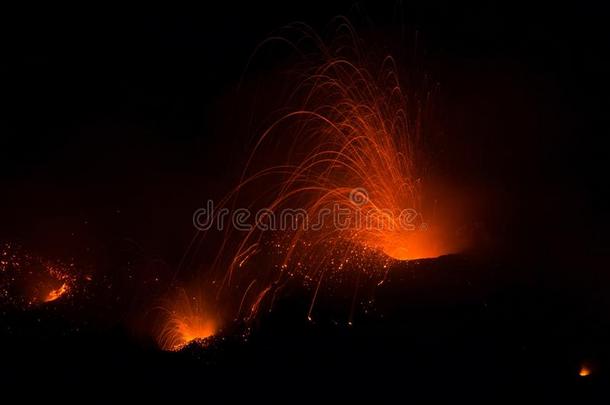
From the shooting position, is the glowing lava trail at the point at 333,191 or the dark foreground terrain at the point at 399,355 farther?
the glowing lava trail at the point at 333,191

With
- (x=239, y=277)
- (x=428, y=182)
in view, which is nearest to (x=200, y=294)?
(x=239, y=277)

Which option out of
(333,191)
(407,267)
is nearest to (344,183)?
(333,191)

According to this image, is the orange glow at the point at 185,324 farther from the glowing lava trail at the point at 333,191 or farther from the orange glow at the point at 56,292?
the orange glow at the point at 56,292

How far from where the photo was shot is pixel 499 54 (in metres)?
11.5

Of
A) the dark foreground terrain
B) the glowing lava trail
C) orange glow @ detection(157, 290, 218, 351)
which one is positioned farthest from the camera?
orange glow @ detection(157, 290, 218, 351)

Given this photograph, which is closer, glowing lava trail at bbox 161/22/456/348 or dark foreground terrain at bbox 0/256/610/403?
dark foreground terrain at bbox 0/256/610/403

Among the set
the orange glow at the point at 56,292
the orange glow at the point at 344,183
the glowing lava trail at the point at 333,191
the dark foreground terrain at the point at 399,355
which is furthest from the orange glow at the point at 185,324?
the orange glow at the point at 56,292

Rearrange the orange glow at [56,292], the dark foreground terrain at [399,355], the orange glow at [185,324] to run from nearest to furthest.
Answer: the dark foreground terrain at [399,355] → the orange glow at [185,324] → the orange glow at [56,292]

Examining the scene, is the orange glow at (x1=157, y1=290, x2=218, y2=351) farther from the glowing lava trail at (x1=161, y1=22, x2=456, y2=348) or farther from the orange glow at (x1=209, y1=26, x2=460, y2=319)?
the orange glow at (x1=209, y1=26, x2=460, y2=319)

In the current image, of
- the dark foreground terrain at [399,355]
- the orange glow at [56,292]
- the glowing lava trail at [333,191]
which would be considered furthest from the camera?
the orange glow at [56,292]

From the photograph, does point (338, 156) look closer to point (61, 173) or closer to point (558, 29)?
point (558, 29)

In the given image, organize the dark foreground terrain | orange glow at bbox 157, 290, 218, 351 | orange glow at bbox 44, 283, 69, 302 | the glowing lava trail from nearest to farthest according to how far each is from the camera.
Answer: the dark foreground terrain, the glowing lava trail, orange glow at bbox 157, 290, 218, 351, orange glow at bbox 44, 283, 69, 302

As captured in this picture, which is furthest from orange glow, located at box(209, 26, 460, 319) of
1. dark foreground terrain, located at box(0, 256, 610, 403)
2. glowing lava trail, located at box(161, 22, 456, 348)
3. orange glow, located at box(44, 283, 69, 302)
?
orange glow, located at box(44, 283, 69, 302)

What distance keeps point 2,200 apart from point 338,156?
875 cm
